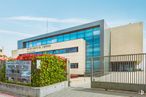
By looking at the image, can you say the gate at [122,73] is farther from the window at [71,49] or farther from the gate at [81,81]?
the window at [71,49]

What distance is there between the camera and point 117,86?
44.9 feet

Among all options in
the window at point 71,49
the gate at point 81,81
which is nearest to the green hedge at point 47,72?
the gate at point 81,81

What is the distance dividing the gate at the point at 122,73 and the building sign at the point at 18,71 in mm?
4470

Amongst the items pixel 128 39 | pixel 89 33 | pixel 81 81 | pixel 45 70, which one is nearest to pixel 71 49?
pixel 89 33

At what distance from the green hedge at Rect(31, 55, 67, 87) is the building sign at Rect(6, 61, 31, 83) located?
0.66 m

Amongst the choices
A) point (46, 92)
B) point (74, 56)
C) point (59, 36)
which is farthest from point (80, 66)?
point (46, 92)

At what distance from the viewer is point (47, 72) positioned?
15289 mm

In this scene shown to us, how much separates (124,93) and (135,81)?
34.8 inches

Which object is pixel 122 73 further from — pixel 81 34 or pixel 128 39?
pixel 81 34

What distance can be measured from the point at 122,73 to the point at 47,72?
190 inches

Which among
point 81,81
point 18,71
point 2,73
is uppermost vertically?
point 18,71

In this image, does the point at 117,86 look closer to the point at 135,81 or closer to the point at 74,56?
the point at 135,81

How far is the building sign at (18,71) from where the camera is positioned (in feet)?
51.9

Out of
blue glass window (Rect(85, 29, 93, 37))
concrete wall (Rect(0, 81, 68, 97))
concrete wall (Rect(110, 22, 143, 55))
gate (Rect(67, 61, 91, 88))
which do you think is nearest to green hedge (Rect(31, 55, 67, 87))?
concrete wall (Rect(0, 81, 68, 97))
